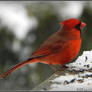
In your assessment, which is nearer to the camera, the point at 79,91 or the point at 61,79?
the point at 79,91

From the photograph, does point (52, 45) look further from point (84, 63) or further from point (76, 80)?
point (76, 80)

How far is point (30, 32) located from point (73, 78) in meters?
2.63

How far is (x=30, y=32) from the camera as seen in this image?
5.05 metres

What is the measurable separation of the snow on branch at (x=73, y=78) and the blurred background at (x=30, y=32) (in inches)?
66.3

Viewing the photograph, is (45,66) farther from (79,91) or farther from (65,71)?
(79,91)

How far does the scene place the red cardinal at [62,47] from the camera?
8.85 feet

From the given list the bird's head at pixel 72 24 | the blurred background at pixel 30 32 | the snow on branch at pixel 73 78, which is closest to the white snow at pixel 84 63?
the snow on branch at pixel 73 78

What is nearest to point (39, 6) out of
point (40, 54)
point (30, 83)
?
point (30, 83)

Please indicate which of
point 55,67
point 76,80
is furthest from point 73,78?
point 55,67

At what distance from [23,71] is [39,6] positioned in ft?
3.24

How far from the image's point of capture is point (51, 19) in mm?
5145

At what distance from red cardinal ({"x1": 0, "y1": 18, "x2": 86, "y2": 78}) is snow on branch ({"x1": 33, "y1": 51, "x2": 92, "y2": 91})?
10cm

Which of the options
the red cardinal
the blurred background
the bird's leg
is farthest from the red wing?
the blurred background

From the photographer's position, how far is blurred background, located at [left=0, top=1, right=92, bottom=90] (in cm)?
473
